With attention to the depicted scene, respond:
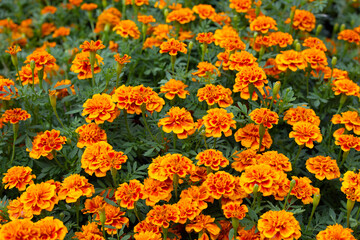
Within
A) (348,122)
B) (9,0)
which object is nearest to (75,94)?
(348,122)

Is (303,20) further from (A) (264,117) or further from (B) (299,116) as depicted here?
(A) (264,117)

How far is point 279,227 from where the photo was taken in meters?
1.53

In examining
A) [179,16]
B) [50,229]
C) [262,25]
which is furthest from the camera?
[179,16]

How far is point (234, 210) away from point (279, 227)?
0.19m

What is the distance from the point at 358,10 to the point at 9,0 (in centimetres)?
370

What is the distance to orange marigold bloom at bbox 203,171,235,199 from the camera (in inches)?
65.6

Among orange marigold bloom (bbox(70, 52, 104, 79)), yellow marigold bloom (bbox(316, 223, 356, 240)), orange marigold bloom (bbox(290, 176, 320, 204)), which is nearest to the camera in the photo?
yellow marigold bloom (bbox(316, 223, 356, 240))

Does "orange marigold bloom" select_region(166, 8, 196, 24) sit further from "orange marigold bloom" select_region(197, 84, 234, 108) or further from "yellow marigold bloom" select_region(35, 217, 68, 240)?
"yellow marigold bloom" select_region(35, 217, 68, 240)

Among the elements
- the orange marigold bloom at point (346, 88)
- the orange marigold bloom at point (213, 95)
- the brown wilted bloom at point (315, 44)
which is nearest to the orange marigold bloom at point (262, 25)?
the brown wilted bloom at point (315, 44)

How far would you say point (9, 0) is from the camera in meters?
3.79

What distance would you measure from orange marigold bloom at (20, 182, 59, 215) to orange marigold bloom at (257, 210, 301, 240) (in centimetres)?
88

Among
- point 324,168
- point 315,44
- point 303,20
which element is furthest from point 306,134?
point 303,20

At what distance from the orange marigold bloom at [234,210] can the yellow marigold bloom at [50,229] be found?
2.19ft

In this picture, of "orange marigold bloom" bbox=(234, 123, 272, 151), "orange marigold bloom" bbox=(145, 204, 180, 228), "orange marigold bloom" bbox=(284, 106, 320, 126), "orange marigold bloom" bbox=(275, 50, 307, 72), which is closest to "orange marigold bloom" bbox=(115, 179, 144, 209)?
"orange marigold bloom" bbox=(145, 204, 180, 228)
